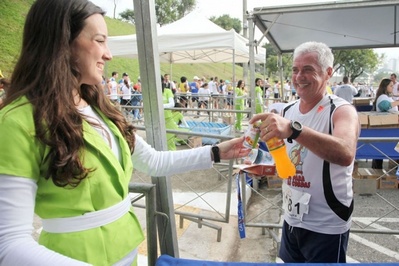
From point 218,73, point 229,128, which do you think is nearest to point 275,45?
point 229,128

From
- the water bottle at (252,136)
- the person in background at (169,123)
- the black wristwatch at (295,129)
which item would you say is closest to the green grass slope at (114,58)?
the person in background at (169,123)

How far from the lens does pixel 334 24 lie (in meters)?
7.25

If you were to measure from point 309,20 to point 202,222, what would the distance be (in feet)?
17.3

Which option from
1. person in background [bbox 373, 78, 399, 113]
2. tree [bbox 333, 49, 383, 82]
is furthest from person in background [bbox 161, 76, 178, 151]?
tree [bbox 333, 49, 383, 82]

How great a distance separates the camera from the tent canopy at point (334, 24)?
5020 millimetres

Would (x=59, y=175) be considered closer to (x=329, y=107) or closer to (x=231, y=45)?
(x=329, y=107)

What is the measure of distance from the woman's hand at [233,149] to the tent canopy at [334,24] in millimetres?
4084

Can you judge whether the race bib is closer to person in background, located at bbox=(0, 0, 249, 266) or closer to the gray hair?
the gray hair

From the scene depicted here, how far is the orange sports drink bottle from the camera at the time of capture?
5.02 ft

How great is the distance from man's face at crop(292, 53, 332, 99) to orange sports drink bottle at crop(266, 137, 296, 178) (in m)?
0.44

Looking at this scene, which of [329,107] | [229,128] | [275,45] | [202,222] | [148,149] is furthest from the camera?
[275,45]

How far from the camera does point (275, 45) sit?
9188mm

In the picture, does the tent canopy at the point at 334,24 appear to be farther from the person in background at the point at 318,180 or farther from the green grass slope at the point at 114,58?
the green grass slope at the point at 114,58

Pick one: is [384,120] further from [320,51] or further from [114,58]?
[114,58]
